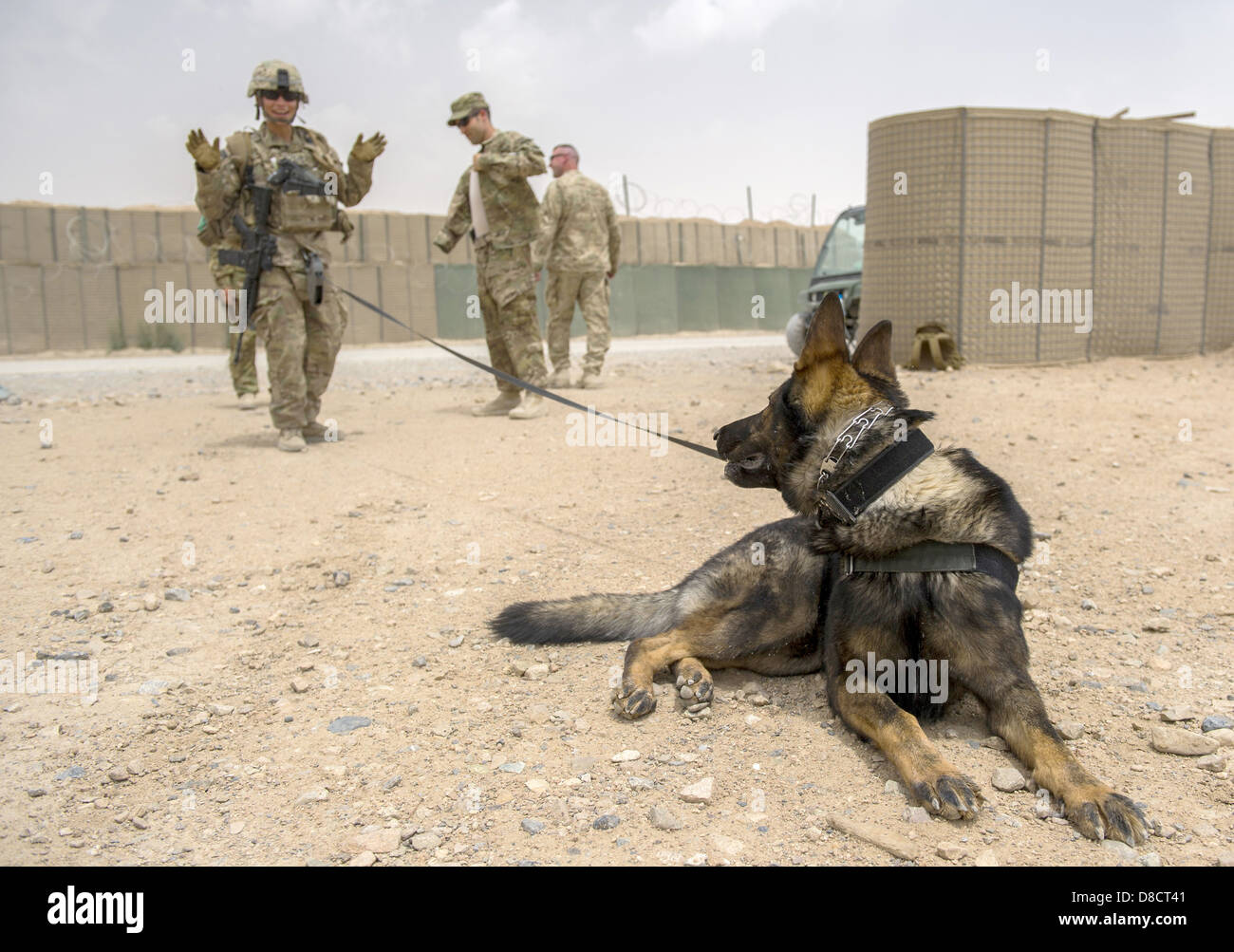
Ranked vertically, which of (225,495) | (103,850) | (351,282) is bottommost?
(103,850)

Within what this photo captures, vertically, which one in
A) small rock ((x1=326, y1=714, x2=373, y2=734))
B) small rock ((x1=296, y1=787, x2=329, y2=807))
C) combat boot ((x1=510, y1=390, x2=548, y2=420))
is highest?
combat boot ((x1=510, y1=390, x2=548, y2=420))

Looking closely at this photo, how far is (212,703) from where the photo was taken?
3.25m

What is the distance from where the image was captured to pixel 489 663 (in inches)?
140

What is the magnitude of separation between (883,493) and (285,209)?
221 inches

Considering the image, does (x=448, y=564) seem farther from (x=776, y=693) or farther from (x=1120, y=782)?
(x=1120, y=782)

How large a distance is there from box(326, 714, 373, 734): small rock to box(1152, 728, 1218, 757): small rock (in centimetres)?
248

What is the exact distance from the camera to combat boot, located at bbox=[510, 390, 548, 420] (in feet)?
25.8

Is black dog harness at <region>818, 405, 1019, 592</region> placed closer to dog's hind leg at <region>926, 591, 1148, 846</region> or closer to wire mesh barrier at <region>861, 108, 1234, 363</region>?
dog's hind leg at <region>926, 591, 1148, 846</region>

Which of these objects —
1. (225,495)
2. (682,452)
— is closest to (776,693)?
(682,452)

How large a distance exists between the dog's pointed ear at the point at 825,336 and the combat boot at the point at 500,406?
567 centimetres

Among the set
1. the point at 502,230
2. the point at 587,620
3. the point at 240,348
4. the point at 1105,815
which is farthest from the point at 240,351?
the point at 1105,815

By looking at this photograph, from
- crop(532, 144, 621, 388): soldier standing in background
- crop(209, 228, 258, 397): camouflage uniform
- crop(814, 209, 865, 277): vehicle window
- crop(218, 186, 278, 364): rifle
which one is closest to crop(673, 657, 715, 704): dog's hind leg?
crop(218, 186, 278, 364): rifle

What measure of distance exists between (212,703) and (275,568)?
54.9 inches

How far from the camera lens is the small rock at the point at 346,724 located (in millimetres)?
3020
